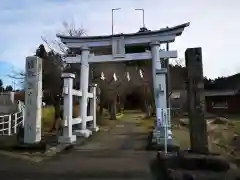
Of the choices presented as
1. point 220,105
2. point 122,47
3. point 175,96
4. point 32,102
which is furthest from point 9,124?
point 175,96

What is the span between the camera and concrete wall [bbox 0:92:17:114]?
23.1m

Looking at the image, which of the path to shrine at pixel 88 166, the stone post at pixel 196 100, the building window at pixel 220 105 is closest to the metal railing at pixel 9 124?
the path to shrine at pixel 88 166

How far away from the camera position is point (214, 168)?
675 centimetres

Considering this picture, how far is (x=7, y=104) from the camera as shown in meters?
25.2

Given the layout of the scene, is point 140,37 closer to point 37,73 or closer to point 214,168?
point 37,73

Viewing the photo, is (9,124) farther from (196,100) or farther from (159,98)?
(196,100)

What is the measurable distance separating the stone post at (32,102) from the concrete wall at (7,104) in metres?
11.8

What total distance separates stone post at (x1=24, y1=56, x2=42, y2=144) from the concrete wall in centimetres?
1179

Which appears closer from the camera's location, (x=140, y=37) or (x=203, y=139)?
(x=203, y=139)

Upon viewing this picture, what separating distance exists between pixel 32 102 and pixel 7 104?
15.4 m

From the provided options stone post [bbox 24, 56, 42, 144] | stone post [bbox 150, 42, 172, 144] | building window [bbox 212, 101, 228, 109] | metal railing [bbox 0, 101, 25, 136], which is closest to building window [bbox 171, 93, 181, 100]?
building window [bbox 212, 101, 228, 109]

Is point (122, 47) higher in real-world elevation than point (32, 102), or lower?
higher

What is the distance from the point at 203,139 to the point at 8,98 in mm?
22045

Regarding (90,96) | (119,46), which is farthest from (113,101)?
(119,46)
